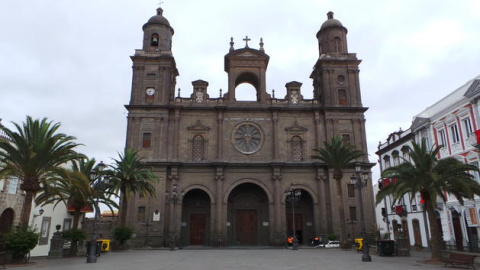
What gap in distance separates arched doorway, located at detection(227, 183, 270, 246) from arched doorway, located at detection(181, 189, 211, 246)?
7.93ft

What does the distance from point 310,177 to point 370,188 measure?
19.9 feet

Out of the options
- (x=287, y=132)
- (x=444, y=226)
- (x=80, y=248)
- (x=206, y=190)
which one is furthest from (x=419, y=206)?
(x=80, y=248)

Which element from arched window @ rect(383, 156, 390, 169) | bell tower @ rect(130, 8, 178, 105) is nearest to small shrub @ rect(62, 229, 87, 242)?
bell tower @ rect(130, 8, 178, 105)

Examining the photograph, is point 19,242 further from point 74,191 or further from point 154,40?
point 154,40

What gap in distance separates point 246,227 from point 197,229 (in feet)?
16.9

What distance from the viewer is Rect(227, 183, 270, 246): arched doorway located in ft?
117

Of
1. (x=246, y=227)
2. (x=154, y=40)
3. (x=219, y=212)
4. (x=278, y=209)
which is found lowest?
(x=246, y=227)

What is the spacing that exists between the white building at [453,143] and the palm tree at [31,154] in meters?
22.6

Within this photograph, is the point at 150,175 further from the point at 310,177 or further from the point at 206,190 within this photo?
the point at 310,177

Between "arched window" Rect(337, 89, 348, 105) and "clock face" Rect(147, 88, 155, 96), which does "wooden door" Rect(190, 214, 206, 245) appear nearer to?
"clock face" Rect(147, 88, 155, 96)

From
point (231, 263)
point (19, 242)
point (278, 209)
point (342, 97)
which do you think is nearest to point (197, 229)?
point (278, 209)

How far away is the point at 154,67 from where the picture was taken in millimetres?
38281

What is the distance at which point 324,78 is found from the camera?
127 feet

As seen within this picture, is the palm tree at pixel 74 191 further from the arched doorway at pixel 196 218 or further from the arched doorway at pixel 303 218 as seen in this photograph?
the arched doorway at pixel 303 218
